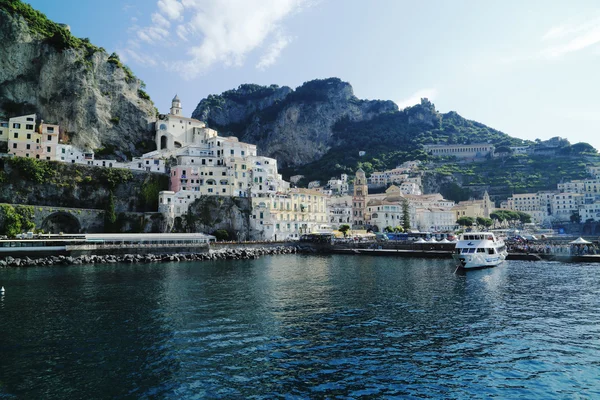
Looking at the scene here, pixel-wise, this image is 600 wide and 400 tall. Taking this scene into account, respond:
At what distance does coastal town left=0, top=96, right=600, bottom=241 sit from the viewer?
234ft

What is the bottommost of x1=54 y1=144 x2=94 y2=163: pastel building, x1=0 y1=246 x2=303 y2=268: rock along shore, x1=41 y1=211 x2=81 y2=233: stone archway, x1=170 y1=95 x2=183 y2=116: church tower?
x1=0 y1=246 x2=303 y2=268: rock along shore

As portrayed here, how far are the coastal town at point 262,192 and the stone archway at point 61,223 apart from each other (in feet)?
41.6

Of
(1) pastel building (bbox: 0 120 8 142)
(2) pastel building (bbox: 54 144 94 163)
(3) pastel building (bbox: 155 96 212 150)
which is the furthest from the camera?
(3) pastel building (bbox: 155 96 212 150)

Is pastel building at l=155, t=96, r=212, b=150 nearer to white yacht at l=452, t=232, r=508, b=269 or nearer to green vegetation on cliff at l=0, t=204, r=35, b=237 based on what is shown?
green vegetation on cliff at l=0, t=204, r=35, b=237

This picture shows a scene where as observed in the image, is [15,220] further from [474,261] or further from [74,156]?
[474,261]

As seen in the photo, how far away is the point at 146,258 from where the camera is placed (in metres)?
55.0

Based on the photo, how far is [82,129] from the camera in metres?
80.4

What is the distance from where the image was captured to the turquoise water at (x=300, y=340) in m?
13.2

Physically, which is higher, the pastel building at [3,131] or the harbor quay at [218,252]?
the pastel building at [3,131]

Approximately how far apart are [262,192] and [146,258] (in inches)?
1257

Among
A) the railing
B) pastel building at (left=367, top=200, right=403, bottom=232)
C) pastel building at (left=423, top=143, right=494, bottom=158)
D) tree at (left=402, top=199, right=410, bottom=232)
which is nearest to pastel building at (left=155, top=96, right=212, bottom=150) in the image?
the railing

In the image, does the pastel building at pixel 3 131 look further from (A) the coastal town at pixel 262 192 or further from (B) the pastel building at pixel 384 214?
(B) the pastel building at pixel 384 214

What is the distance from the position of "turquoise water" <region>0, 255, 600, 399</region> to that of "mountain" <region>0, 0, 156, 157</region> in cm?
5639

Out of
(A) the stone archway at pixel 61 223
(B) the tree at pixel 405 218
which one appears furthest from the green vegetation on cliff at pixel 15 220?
(B) the tree at pixel 405 218
